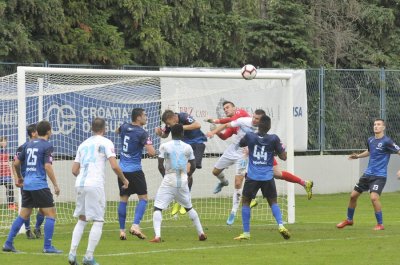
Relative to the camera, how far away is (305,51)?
3344 centimetres

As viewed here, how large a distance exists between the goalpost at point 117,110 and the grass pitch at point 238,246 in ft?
5.44

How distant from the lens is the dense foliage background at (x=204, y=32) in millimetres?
26906

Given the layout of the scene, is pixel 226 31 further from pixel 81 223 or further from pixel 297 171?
pixel 81 223

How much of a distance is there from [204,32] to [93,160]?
58.7 feet

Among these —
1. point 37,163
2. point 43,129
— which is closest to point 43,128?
point 43,129

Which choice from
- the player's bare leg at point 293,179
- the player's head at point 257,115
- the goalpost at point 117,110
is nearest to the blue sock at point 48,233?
the goalpost at point 117,110

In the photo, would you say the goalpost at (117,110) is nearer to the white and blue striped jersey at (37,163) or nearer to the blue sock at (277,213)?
the blue sock at (277,213)

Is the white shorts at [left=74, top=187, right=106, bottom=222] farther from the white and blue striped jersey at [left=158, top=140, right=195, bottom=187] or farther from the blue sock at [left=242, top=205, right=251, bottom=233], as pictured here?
the blue sock at [left=242, top=205, right=251, bottom=233]

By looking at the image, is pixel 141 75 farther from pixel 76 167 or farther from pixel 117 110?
pixel 117 110

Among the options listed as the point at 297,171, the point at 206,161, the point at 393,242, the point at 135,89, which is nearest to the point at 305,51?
the point at 297,171

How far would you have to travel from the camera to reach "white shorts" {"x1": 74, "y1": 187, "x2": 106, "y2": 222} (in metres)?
13.7

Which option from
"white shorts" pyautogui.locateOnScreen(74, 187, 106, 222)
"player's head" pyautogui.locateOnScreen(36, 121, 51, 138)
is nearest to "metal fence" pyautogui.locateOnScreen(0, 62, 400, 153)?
"player's head" pyautogui.locateOnScreen(36, 121, 51, 138)

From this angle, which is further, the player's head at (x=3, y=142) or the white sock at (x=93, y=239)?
the player's head at (x=3, y=142)

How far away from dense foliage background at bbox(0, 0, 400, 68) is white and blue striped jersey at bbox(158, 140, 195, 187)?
408 inches
